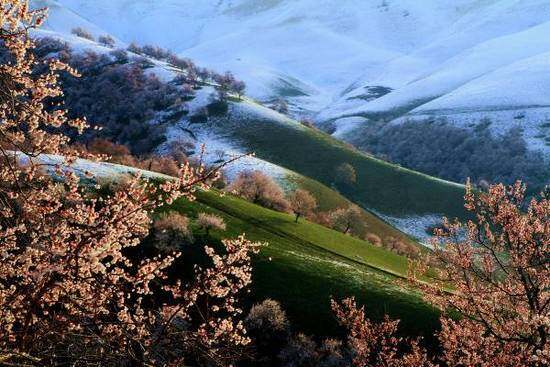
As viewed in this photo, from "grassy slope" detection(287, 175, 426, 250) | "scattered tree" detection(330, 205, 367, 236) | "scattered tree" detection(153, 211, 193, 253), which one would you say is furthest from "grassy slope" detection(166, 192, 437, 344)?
"grassy slope" detection(287, 175, 426, 250)

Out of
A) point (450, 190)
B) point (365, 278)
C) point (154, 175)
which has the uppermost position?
point (450, 190)

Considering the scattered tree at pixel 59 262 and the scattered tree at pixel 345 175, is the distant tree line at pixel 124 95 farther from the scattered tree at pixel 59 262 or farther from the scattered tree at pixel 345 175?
the scattered tree at pixel 59 262

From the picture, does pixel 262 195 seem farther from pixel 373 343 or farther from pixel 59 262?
pixel 59 262

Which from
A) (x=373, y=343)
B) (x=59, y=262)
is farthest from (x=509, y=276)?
(x=59, y=262)

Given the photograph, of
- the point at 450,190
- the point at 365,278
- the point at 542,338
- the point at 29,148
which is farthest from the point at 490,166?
the point at 29,148

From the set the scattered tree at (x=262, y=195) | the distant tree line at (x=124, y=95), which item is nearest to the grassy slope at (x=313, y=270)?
the scattered tree at (x=262, y=195)

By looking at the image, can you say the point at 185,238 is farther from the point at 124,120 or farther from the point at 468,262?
the point at 124,120
